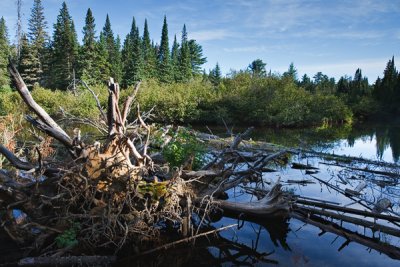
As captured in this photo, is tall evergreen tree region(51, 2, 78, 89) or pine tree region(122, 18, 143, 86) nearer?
tall evergreen tree region(51, 2, 78, 89)

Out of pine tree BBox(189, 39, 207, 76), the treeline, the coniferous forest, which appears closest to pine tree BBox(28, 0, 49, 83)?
the treeline

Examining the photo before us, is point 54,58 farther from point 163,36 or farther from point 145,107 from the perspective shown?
point 145,107

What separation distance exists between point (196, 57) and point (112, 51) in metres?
20.5

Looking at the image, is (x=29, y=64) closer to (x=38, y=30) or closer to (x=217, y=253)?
(x=38, y=30)

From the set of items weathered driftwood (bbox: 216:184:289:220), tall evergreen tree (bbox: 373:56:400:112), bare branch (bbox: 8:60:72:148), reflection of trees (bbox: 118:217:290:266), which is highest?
tall evergreen tree (bbox: 373:56:400:112)

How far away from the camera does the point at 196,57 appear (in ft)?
244

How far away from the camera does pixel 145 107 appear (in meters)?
38.5

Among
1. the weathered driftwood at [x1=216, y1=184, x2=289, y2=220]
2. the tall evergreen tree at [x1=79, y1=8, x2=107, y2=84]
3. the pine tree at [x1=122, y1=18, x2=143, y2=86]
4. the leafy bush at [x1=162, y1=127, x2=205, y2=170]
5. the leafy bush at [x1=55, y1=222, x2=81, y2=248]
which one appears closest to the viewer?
the leafy bush at [x1=55, y1=222, x2=81, y2=248]

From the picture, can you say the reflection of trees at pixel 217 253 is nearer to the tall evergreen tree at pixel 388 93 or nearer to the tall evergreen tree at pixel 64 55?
the tall evergreen tree at pixel 64 55

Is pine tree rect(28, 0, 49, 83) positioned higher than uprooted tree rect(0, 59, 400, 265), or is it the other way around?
pine tree rect(28, 0, 49, 83)

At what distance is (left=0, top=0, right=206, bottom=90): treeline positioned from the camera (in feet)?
176

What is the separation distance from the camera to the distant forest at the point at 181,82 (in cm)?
3447

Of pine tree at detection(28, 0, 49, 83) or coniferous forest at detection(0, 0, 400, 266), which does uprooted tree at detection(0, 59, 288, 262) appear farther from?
pine tree at detection(28, 0, 49, 83)

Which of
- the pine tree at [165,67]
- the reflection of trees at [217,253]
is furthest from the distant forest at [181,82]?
the reflection of trees at [217,253]
